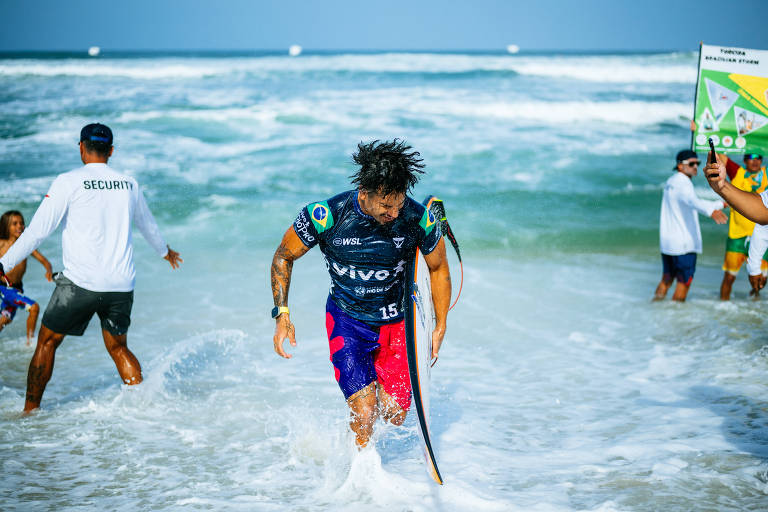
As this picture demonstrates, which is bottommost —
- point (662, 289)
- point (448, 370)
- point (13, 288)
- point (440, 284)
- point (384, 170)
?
point (448, 370)

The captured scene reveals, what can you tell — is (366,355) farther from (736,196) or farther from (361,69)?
(361,69)

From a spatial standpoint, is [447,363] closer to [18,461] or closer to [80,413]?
[80,413]

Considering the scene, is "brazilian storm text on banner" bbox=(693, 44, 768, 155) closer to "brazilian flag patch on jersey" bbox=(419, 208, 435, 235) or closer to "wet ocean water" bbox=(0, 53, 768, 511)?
"wet ocean water" bbox=(0, 53, 768, 511)

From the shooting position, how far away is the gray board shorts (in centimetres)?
455

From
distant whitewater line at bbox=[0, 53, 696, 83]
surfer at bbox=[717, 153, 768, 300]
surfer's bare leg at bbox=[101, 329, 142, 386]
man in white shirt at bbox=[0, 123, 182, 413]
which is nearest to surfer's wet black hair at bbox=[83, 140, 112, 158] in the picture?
man in white shirt at bbox=[0, 123, 182, 413]

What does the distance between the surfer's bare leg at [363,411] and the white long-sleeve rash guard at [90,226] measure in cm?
199

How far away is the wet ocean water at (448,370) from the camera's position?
3.93m

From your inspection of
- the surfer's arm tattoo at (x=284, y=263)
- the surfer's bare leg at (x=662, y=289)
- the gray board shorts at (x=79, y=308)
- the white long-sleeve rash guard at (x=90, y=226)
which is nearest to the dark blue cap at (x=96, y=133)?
the white long-sleeve rash guard at (x=90, y=226)

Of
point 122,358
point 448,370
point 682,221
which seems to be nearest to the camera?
point 122,358

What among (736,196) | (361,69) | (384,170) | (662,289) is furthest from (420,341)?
(361,69)

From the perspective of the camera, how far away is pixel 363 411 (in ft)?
12.3

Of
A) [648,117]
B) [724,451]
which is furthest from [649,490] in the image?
[648,117]

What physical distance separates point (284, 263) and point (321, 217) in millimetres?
364

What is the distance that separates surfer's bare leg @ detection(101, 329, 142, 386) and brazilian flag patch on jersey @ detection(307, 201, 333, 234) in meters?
2.04
